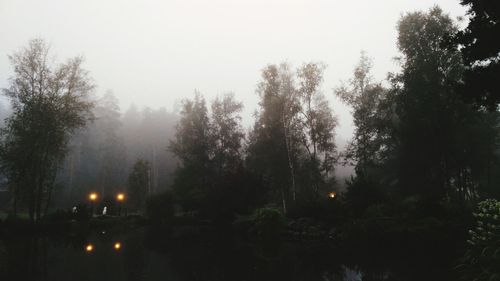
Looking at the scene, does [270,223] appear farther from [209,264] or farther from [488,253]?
[488,253]

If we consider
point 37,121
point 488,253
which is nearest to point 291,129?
point 37,121

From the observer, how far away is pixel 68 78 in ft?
93.6

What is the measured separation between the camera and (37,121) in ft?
85.3

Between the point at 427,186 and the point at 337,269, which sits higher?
the point at 427,186

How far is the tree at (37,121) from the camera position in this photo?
2525cm

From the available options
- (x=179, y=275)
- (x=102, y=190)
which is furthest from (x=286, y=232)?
(x=102, y=190)

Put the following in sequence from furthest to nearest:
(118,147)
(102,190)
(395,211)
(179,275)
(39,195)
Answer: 1. (118,147)
2. (102,190)
3. (39,195)
4. (395,211)
5. (179,275)

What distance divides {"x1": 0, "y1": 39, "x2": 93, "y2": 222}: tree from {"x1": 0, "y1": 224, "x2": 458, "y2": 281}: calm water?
10564mm

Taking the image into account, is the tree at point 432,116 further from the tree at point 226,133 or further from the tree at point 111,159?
the tree at point 111,159

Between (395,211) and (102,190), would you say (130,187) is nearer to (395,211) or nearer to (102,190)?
(102,190)

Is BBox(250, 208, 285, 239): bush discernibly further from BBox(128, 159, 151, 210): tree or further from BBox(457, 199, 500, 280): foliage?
BBox(128, 159, 151, 210): tree

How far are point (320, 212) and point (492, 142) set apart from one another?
59.5ft

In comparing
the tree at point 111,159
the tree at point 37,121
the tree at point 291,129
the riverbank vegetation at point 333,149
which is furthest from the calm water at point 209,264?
the tree at point 111,159

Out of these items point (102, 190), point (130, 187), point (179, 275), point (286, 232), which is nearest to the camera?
point (179, 275)
